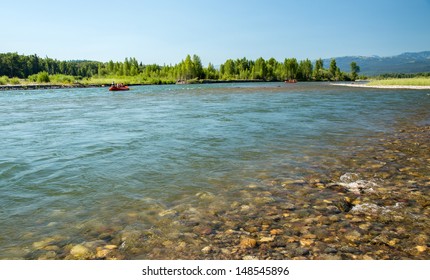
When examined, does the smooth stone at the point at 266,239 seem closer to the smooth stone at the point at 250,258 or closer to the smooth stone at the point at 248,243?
the smooth stone at the point at 248,243

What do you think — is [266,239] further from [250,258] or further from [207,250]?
[207,250]

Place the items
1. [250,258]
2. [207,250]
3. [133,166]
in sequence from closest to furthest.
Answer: [250,258] < [207,250] < [133,166]

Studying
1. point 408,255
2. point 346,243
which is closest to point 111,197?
point 346,243

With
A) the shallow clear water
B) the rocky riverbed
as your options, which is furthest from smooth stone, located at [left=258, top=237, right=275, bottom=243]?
the shallow clear water

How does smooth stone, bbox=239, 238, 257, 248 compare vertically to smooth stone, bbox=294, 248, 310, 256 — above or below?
below

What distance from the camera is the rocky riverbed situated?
5.34 m

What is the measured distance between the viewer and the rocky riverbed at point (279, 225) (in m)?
5.34

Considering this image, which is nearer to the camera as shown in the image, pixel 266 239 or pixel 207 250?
pixel 207 250

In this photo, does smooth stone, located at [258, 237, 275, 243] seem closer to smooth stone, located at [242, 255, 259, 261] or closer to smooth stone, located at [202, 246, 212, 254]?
smooth stone, located at [242, 255, 259, 261]

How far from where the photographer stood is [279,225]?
630 centimetres

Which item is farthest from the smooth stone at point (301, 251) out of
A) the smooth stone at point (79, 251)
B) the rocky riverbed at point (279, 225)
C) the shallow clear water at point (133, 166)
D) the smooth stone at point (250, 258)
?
the smooth stone at point (79, 251)

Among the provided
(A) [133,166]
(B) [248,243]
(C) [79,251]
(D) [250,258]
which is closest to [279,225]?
(B) [248,243]

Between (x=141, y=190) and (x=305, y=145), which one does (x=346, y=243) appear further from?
(x=305, y=145)

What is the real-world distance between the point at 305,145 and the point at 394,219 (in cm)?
795
